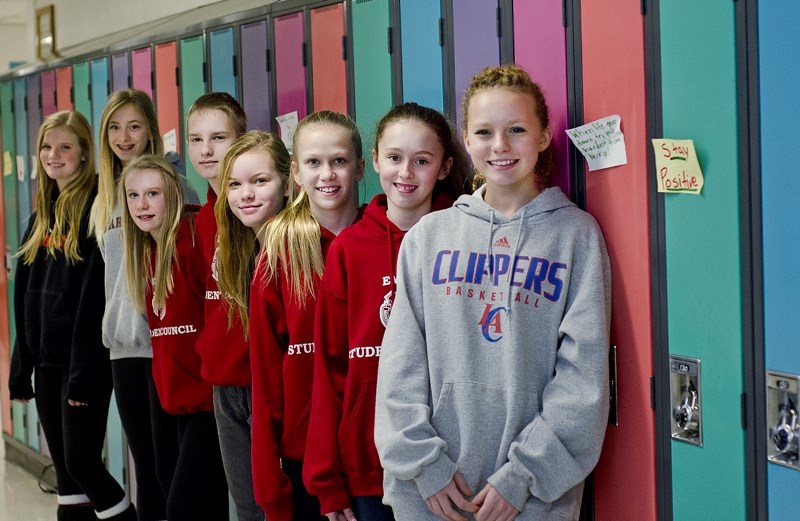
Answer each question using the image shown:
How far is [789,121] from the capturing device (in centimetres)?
159

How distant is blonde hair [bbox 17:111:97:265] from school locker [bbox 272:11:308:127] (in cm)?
95

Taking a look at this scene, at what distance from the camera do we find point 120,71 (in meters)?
3.97

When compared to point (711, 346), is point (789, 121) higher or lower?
higher

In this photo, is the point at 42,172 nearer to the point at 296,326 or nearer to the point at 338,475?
the point at 296,326

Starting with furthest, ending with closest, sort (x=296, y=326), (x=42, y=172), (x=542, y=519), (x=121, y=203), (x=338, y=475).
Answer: (x=42, y=172)
(x=121, y=203)
(x=296, y=326)
(x=338, y=475)
(x=542, y=519)

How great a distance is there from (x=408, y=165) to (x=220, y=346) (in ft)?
2.75

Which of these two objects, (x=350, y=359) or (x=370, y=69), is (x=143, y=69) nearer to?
(x=370, y=69)

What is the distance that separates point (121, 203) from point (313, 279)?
1.07m

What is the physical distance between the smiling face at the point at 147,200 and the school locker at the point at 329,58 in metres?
0.56

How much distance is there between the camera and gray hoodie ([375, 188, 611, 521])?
6.18 feet

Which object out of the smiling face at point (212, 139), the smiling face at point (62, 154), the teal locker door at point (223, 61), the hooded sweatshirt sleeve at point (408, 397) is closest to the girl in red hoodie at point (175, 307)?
the smiling face at point (212, 139)

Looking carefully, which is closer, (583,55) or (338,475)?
(583,55)

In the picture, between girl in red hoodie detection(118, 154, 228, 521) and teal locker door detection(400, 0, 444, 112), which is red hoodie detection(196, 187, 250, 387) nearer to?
girl in red hoodie detection(118, 154, 228, 521)

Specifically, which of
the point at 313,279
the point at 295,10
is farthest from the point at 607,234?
the point at 295,10
